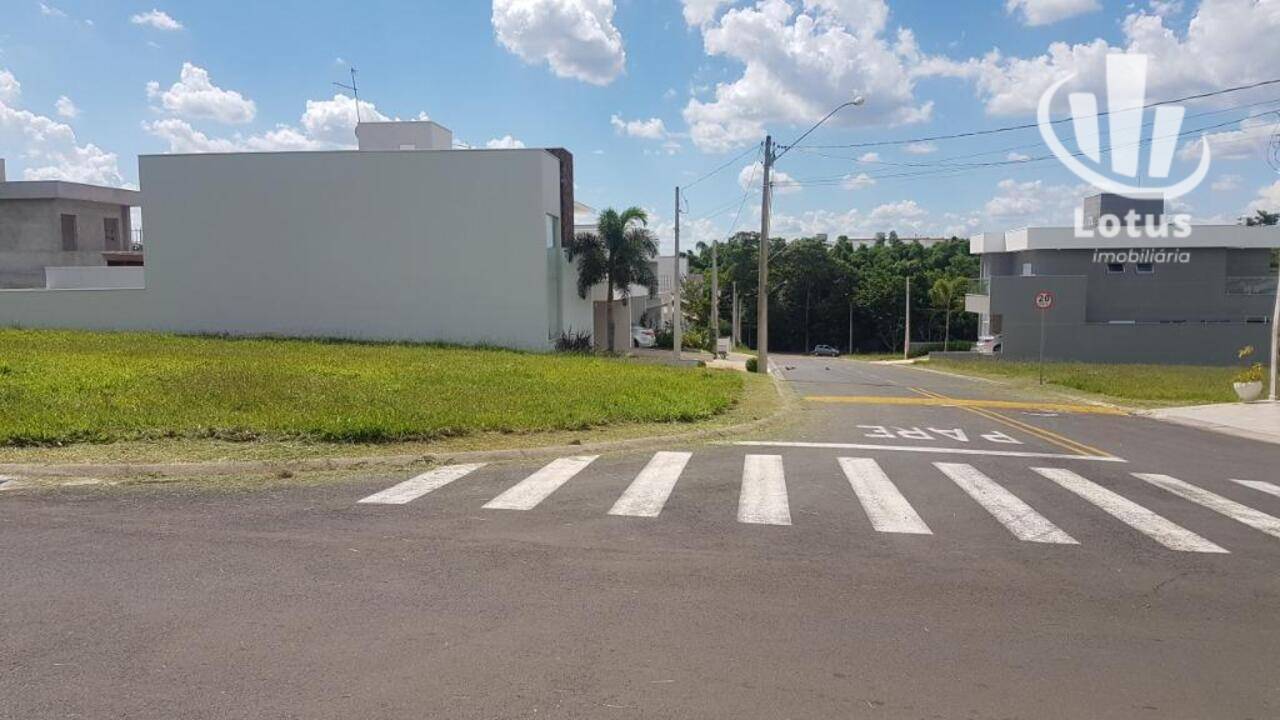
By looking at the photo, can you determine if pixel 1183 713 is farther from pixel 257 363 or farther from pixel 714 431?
pixel 257 363

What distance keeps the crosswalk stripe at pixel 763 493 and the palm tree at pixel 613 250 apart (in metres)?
26.8

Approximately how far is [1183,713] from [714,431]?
10.4 metres

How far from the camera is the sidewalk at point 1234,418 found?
17.3m

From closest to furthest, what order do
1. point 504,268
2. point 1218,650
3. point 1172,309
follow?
1. point 1218,650
2. point 504,268
3. point 1172,309

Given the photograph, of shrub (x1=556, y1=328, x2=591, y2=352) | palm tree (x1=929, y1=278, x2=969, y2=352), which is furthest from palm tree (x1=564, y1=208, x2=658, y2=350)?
palm tree (x1=929, y1=278, x2=969, y2=352)

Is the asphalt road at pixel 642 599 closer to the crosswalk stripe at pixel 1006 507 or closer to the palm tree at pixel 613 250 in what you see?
the crosswalk stripe at pixel 1006 507

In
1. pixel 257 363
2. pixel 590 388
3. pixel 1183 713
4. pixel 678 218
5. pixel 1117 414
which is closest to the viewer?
pixel 1183 713

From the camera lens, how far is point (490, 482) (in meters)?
9.96

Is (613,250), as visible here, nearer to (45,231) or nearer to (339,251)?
(339,251)

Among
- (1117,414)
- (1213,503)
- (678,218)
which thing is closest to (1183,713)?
(1213,503)

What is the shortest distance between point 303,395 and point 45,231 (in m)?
38.2

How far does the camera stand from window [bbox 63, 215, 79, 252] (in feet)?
147

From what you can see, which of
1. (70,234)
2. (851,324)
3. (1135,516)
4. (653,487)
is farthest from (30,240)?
(851,324)

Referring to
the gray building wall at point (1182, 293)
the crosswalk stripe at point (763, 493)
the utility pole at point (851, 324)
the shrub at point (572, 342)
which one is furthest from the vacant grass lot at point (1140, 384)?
the utility pole at point (851, 324)
